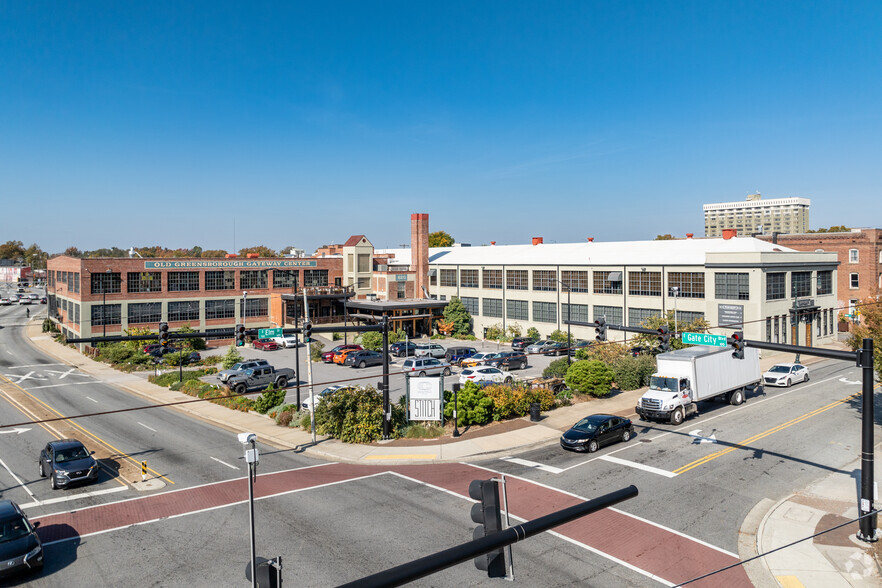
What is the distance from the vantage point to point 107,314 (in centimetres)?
6359

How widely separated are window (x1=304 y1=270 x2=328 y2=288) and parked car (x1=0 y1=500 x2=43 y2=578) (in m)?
60.5

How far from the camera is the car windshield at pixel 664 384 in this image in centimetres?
3128

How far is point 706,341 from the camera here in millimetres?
24766

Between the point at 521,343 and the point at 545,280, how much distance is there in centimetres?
990

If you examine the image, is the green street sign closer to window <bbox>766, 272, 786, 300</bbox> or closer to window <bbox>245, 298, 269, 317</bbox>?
window <bbox>766, 272, 786, 300</bbox>

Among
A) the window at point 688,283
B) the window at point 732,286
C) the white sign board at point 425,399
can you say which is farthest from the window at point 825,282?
the white sign board at point 425,399

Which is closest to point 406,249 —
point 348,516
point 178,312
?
point 178,312

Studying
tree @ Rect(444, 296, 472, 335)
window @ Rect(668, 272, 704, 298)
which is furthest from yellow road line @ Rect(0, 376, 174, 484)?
window @ Rect(668, 272, 704, 298)

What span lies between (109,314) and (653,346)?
56360mm

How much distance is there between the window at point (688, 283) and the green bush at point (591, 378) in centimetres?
2154

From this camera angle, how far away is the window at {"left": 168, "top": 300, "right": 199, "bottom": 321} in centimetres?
6788

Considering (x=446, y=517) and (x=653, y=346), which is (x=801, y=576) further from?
(x=653, y=346)

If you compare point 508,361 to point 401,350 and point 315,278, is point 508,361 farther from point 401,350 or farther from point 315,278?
point 315,278

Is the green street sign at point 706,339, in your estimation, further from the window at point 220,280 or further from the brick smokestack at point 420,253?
the window at point 220,280
